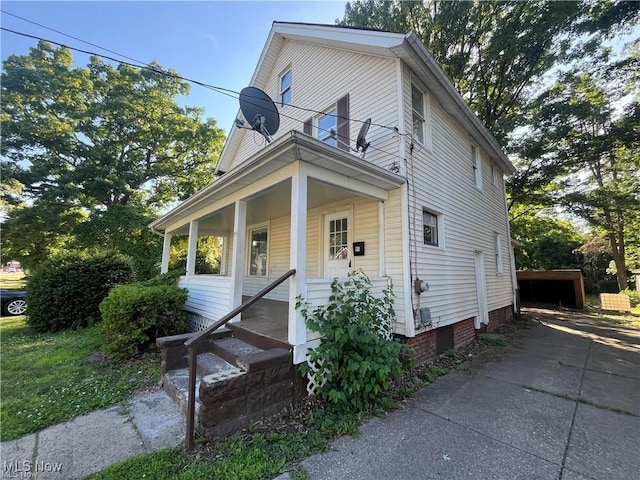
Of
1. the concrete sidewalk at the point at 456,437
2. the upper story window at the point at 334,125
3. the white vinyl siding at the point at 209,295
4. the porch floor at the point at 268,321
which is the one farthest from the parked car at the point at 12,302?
the upper story window at the point at 334,125

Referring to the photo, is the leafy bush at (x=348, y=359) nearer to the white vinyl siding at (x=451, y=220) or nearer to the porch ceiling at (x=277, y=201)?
the white vinyl siding at (x=451, y=220)

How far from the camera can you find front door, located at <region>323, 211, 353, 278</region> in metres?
6.10

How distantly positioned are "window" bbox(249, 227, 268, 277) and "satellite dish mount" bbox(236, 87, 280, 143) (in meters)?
3.75

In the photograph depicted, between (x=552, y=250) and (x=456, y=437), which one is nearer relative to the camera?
(x=456, y=437)

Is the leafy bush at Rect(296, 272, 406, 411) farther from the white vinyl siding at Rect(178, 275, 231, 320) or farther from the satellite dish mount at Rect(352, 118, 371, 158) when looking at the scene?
the satellite dish mount at Rect(352, 118, 371, 158)

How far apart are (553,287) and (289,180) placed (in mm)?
20371

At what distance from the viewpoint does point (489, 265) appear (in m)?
8.99

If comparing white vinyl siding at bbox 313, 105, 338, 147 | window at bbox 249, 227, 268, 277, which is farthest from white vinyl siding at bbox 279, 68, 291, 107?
window at bbox 249, 227, 268, 277

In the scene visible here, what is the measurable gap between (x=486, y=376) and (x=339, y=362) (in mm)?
3146

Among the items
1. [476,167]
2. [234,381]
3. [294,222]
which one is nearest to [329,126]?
[294,222]

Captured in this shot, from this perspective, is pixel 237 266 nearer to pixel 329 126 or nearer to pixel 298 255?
pixel 298 255

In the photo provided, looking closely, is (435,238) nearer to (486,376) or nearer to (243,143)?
(486,376)

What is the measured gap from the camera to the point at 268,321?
4898 mm

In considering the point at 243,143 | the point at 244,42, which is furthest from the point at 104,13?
the point at 243,143
